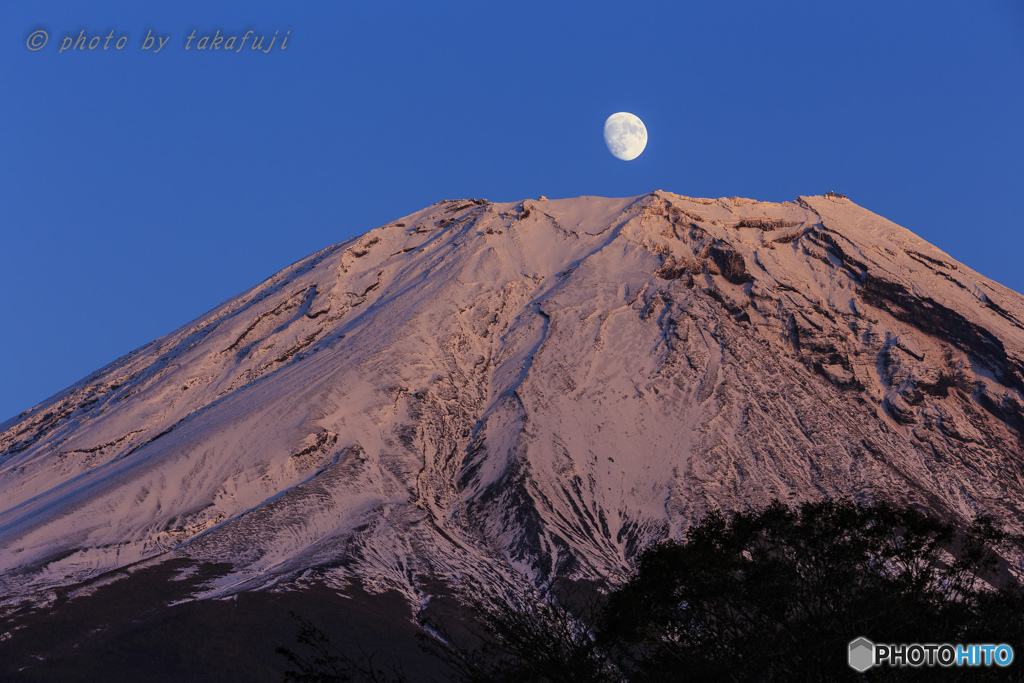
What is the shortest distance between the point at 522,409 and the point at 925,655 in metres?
82.4

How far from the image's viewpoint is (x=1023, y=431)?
380 feet

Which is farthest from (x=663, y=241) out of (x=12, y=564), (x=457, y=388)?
(x=12, y=564)

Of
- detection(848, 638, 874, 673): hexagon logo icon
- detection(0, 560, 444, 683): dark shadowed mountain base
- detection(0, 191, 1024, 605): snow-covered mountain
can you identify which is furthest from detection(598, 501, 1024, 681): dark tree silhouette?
detection(0, 191, 1024, 605): snow-covered mountain

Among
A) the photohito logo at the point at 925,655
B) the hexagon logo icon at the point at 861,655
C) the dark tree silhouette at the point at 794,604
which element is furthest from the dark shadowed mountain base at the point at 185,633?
the hexagon logo icon at the point at 861,655

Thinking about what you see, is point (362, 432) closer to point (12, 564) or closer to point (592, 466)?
point (592, 466)

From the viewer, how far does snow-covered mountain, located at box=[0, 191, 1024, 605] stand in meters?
87.2

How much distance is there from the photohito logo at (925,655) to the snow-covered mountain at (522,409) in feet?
183

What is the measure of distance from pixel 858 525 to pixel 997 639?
6.65 m

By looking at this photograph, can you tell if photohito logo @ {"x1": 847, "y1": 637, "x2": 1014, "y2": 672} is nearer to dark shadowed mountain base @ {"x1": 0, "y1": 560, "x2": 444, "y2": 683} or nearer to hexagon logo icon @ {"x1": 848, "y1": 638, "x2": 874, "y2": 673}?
hexagon logo icon @ {"x1": 848, "y1": 638, "x2": 874, "y2": 673}

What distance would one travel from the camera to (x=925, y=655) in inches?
1127

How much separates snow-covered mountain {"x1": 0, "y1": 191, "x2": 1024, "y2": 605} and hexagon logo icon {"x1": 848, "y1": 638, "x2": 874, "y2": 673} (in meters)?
56.2

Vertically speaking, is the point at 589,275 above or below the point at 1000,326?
above

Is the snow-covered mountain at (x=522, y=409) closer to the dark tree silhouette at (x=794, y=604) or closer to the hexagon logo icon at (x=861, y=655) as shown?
the dark tree silhouette at (x=794, y=604)

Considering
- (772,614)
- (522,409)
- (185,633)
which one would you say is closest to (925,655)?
(772,614)
